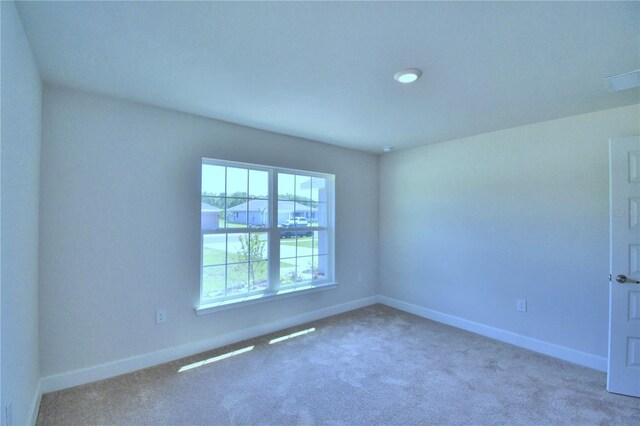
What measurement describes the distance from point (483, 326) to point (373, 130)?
2.63 m

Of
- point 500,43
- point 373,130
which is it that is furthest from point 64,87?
point 500,43

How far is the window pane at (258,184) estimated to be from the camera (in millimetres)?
3493

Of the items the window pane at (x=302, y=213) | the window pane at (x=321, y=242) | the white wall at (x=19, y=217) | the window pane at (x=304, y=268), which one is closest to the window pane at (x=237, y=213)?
the window pane at (x=302, y=213)

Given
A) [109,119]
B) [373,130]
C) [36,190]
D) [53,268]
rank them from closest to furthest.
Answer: [36,190], [53,268], [109,119], [373,130]

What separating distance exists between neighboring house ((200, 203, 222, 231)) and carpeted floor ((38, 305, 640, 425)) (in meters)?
1.26

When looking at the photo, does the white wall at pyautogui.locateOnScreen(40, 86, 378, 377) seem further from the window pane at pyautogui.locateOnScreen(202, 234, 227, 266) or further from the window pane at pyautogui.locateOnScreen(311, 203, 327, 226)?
the window pane at pyautogui.locateOnScreen(311, 203, 327, 226)

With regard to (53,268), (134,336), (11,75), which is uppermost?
(11,75)

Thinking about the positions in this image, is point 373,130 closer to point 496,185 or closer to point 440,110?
point 440,110

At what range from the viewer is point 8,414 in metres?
1.42

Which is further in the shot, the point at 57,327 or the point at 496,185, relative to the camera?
the point at 496,185

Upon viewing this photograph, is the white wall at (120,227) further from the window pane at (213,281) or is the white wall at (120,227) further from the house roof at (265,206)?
the house roof at (265,206)

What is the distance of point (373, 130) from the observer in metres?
3.46

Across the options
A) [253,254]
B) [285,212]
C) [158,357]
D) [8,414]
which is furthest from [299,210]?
[8,414]

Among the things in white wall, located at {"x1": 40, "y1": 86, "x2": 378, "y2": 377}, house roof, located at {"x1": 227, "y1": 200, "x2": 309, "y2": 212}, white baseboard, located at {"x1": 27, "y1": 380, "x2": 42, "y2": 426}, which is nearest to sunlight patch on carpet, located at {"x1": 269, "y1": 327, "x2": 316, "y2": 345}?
white wall, located at {"x1": 40, "y1": 86, "x2": 378, "y2": 377}
